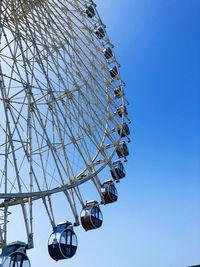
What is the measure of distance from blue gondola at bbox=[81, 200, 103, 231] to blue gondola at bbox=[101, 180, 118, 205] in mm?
1737

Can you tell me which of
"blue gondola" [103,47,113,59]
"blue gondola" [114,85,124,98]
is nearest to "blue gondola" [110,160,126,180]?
"blue gondola" [114,85,124,98]

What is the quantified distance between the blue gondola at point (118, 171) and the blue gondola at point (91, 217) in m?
3.90

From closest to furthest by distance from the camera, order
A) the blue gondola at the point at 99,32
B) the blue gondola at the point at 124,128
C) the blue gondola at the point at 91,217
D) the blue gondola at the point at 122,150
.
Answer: the blue gondola at the point at 91,217 < the blue gondola at the point at 124,128 < the blue gondola at the point at 122,150 < the blue gondola at the point at 99,32

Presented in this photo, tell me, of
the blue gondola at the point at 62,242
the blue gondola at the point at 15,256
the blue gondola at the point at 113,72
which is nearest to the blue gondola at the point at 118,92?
the blue gondola at the point at 113,72

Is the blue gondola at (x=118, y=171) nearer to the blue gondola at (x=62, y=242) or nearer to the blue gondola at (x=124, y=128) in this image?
the blue gondola at (x=124, y=128)

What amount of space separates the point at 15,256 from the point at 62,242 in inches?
82.3

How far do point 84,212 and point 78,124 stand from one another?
4465mm

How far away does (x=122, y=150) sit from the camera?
18.4 meters

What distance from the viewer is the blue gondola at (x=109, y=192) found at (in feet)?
46.3

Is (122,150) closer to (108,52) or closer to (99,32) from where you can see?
(108,52)

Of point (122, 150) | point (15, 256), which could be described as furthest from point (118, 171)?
point (15, 256)

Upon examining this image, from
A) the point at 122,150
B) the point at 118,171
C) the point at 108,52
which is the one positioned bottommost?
the point at 118,171

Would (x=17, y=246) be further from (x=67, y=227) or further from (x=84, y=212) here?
(x=84, y=212)

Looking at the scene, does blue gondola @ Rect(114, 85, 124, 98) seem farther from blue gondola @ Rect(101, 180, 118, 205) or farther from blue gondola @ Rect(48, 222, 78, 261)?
blue gondola @ Rect(48, 222, 78, 261)
